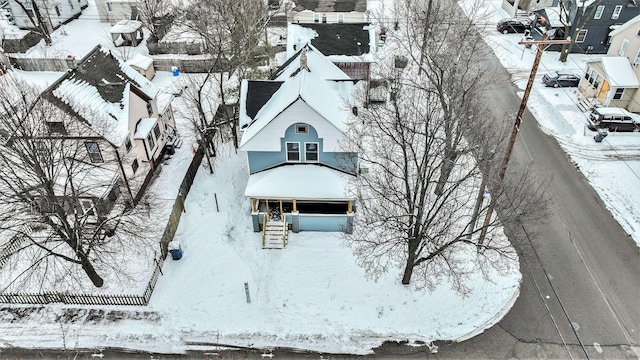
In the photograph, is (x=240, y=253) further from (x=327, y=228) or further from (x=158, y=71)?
Result: (x=158, y=71)

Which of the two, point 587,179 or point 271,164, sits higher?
point 271,164

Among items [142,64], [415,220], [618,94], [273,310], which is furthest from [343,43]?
[273,310]

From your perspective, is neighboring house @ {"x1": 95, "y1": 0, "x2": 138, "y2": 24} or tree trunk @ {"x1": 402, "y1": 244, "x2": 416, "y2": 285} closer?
tree trunk @ {"x1": 402, "y1": 244, "x2": 416, "y2": 285}

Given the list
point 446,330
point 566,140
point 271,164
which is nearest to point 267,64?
point 271,164

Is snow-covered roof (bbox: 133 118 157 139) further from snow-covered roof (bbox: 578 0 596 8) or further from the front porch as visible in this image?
snow-covered roof (bbox: 578 0 596 8)

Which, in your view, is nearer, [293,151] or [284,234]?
[284,234]

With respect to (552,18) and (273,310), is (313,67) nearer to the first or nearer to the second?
(273,310)

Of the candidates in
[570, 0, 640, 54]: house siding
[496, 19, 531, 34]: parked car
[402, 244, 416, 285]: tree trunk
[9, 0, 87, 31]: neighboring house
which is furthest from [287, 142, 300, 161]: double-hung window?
[9, 0, 87, 31]: neighboring house
